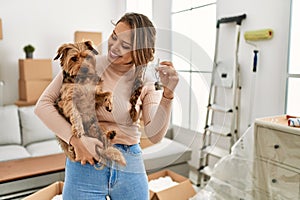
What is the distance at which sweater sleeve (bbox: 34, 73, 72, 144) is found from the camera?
0.77 meters

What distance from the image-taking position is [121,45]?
69cm

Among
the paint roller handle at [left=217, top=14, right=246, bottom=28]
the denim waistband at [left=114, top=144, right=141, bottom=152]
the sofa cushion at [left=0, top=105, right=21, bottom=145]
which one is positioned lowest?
the sofa cushion at [left=0, top=105, right=21, bottom=145]

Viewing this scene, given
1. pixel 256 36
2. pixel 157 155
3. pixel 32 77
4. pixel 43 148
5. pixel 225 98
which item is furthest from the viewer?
pixel 32 77

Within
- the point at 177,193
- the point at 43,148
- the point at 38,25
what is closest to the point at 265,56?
the point at 177,193

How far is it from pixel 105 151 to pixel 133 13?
1.29 ft

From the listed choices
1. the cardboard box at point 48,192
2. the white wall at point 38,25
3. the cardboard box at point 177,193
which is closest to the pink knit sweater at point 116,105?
the cardboard box at point 48,192

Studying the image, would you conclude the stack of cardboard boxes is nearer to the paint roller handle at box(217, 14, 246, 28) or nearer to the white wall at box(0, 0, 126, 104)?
the white wall at box(0, 0, 126, 104)

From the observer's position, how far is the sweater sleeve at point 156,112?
0.80 m

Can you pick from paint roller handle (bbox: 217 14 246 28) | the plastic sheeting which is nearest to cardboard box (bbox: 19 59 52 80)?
paint roller handle (bbox: 217 14 246 28)

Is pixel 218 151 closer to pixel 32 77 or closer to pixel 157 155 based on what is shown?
pixel 157 155

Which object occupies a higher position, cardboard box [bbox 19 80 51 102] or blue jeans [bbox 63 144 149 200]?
cardboard box [bbox 19 80 51 102]

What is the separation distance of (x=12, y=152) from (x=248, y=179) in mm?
1937

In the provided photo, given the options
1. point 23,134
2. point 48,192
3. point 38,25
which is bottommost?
point 48,192

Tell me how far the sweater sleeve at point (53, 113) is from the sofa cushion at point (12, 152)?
1777 millimetres
